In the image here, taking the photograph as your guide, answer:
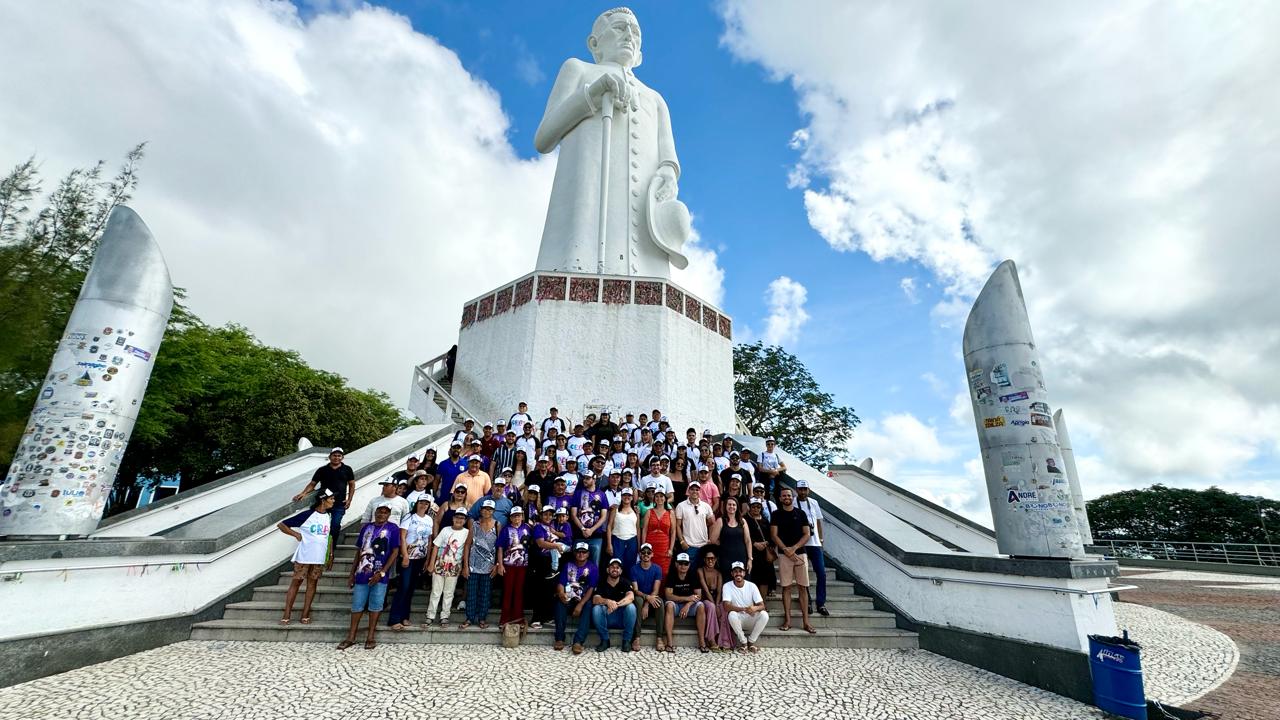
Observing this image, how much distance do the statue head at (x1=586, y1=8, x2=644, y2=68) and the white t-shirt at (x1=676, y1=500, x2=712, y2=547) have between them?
1907 cm

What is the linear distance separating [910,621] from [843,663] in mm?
1241

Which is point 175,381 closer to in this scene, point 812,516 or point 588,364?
point 588,364

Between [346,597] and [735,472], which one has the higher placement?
[735,472]

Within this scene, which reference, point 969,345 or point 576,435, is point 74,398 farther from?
point 969,345

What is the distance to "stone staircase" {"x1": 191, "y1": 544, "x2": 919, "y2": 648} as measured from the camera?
5.89 metres

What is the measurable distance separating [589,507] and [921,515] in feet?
27.5

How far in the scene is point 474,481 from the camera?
7.20m

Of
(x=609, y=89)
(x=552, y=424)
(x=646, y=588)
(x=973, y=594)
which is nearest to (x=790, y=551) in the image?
(x=646, y=588)

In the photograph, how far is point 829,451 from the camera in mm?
27562

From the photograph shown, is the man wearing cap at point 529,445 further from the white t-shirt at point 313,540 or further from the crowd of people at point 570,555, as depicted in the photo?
the white t-shirt at point 313,540

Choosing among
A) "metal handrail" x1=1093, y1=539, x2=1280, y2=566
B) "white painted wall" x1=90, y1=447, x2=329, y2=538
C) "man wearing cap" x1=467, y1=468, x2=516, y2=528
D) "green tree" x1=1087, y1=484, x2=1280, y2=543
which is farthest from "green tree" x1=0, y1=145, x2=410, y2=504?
"green tree" x1=1087, y1=484, x2=1280, y2=543

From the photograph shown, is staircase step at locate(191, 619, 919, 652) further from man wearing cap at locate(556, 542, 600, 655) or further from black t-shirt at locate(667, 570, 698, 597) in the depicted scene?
black t-shirt at locate(667, 570, 698, 597)

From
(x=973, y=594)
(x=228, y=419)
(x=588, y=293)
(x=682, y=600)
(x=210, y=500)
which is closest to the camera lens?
(x=973, y=594)

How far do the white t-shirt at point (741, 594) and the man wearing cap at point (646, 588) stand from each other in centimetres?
71
